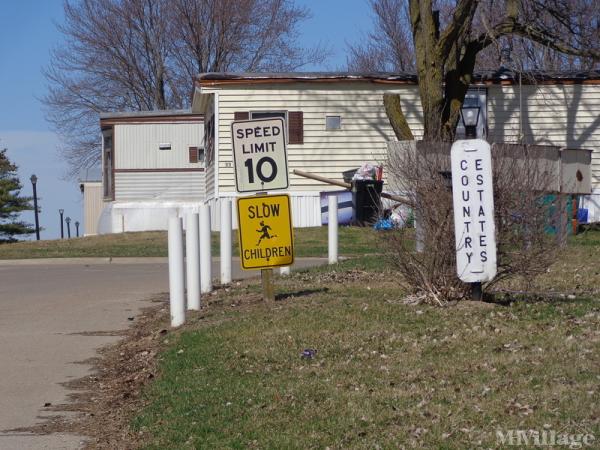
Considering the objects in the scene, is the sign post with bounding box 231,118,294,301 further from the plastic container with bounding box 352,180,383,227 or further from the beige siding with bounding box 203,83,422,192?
the beige siding with bounding box 203,83,422,192

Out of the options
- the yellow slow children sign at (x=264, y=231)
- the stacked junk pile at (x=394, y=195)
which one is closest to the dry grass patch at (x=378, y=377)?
the yellow slow children sign at (x=264, y=231)

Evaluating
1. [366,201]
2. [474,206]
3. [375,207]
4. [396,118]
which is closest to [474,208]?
[474,206]

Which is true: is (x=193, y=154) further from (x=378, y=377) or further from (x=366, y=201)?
(x=378, y=377)

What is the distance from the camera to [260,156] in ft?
38.2

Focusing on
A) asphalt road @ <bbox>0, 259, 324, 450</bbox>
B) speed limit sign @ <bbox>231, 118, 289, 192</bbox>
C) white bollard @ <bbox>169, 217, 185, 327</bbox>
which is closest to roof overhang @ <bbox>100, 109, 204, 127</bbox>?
asphalt road @ <bbox>0, 259, 324, 450</bbox>

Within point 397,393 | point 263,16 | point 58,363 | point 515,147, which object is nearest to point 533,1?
point 515,147

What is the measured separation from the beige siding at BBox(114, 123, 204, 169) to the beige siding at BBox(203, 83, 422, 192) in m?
9.38

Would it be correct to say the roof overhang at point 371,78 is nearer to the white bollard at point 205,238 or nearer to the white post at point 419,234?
the white bollard at point 205,238

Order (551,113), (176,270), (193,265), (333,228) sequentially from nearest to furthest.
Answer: (176,270)
(193,265)
(333,228)
(551,113)

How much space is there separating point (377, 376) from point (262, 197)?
437cm

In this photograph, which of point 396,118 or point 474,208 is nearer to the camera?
point 474,208

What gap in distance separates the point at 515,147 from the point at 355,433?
16.0 feet

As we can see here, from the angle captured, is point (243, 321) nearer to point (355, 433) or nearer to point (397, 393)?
point (397, 393)

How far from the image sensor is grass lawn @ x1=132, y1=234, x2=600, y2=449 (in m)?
6.20
